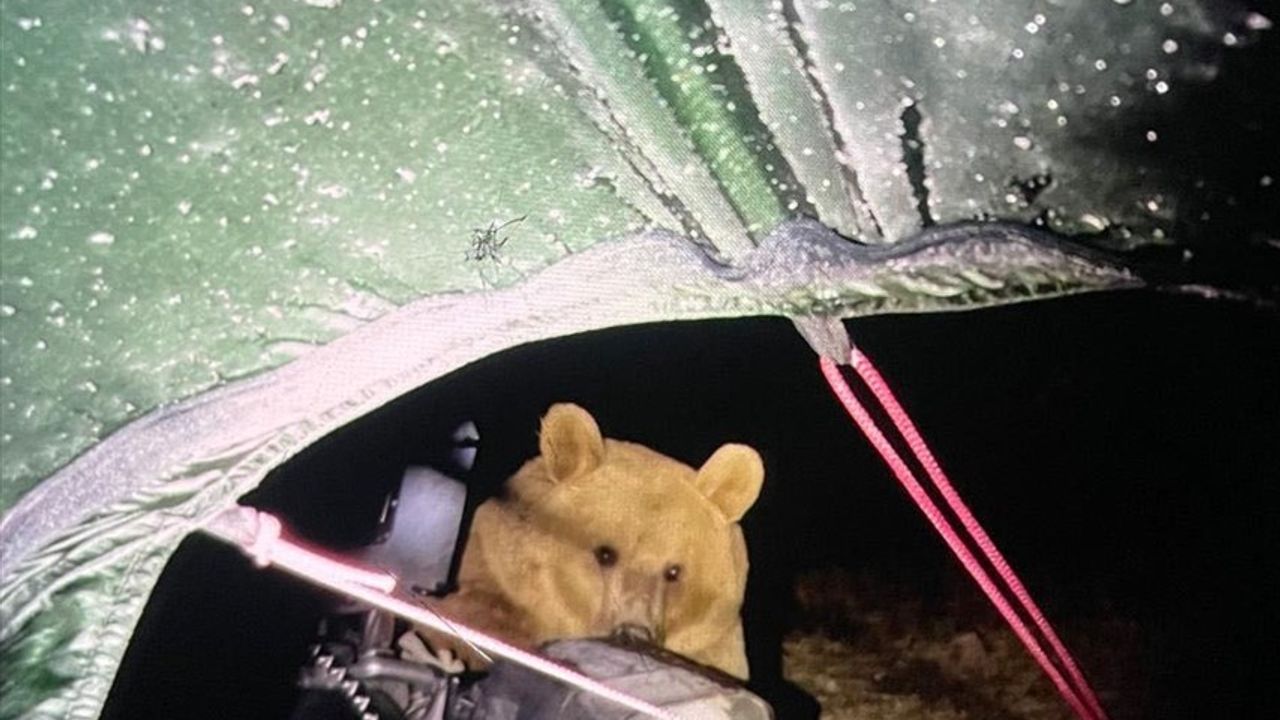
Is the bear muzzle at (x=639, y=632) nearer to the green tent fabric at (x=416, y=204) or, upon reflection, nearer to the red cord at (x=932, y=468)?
the red cord at (x=932, y=468)

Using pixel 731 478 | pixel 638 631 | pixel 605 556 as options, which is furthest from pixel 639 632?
pixel 731 478

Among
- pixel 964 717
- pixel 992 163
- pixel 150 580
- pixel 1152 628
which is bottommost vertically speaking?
pixel 964 717

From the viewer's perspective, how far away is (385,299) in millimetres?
830

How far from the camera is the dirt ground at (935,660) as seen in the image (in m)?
3.68

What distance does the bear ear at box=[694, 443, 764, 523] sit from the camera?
2.22m

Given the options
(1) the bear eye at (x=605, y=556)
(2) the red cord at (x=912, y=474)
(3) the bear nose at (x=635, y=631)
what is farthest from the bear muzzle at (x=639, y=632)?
(2) the red cord at (x=912, y=474)

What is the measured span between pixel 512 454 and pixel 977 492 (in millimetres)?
3061

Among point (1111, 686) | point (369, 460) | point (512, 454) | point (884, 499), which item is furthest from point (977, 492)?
point (369, 460)

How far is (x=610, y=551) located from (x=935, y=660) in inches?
95.5

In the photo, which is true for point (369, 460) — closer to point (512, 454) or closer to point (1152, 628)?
point (512, 454)

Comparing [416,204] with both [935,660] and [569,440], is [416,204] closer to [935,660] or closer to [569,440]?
[569,440]

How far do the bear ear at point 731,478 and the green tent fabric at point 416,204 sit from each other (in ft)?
4.54

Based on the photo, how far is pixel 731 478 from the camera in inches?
87.9

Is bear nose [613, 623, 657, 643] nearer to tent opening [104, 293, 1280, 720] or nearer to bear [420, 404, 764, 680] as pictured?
bear [420, 404, 764, 680]
